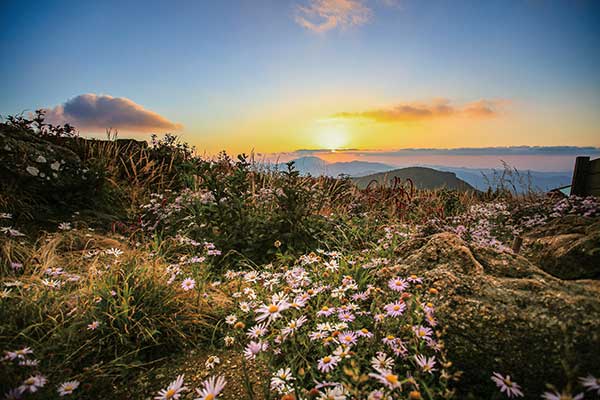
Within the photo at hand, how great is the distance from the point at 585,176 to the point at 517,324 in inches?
265

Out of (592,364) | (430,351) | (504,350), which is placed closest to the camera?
(592,364)

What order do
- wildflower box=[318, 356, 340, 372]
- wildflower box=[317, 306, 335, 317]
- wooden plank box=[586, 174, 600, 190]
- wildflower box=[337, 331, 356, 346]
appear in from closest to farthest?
wildflower box=[318, 356, 340, 372] → wildflower box=[337, 331, 356, 346] → wildflower box=[317, 306, 335, 317] → wooden plank box=[586, 174, 600, 190]

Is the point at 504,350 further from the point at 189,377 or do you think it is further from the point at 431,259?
the point at 189,377

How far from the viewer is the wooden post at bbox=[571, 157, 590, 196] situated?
6.23 metres

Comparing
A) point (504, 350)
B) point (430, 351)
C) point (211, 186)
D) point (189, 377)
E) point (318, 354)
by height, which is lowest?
point (189, 377)

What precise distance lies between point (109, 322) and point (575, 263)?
127 inches

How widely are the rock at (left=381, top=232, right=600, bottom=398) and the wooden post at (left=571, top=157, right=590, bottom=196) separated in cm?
606

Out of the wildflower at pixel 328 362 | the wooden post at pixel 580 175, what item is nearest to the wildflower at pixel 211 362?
the wildflower at pixel 328 362

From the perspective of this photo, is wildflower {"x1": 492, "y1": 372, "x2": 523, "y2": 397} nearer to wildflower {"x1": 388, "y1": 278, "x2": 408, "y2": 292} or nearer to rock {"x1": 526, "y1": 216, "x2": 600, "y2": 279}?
wildflower {"x1": 388, "y1": 278, "x2": 408, "y2": 292}

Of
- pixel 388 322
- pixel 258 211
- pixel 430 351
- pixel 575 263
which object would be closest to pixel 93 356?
pixel 388 322

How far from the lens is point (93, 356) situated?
199 cm

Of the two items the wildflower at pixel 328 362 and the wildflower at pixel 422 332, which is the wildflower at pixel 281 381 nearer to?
the wildflower at pixel 328 362

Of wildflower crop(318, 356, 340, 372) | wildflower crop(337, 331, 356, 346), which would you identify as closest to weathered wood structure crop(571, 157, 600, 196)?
wildflower crop(337, 331, 356, 346)

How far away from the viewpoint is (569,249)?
237cm
